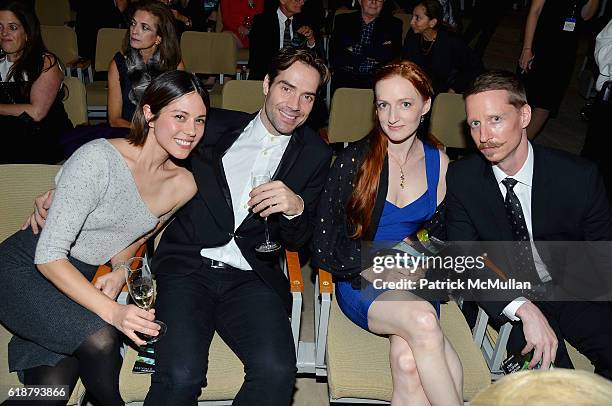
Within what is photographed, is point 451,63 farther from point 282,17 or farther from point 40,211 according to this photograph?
point 40,211

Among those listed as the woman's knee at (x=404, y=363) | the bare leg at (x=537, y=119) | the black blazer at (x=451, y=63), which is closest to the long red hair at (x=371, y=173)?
the woman's knee at (x=404, y=363)

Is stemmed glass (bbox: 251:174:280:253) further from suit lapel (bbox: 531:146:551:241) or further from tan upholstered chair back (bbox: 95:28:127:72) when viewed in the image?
tan upholstered chair back (bbox: 95:28:127:72)

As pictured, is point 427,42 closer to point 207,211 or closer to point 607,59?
point 607,59

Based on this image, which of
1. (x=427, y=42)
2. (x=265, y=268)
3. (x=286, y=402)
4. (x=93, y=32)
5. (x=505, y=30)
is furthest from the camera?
(x=505, y=30)

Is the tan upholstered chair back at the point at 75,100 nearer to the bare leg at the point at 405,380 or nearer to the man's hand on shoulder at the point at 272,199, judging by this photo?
the man's hand on shoulder at the point at 272,199

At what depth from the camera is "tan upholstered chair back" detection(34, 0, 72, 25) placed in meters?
6.45

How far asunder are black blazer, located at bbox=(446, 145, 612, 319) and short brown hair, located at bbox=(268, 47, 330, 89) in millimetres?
727

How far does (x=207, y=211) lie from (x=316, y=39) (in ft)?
9.98

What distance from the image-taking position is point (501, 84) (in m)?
2.20

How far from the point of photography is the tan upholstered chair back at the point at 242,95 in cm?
353

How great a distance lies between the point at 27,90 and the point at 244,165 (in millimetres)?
1620

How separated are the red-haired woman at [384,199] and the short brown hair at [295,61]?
0.26 meters

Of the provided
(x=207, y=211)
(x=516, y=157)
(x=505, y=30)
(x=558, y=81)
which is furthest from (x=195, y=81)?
(x=505, y=30)

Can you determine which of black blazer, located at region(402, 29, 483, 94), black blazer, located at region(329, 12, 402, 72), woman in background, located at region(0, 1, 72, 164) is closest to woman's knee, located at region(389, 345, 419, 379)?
woman in background, located at region(0, 1, 72, 164)
